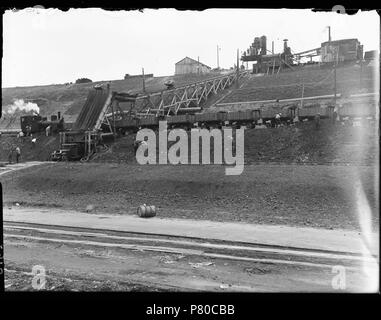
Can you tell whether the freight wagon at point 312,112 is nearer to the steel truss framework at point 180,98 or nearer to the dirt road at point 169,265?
the steel truss framework at point 180,98

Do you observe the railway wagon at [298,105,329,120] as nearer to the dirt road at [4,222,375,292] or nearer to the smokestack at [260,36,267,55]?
the dirt road at [4,222,375,292]

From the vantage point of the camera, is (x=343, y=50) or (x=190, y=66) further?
(x=190, y=66)

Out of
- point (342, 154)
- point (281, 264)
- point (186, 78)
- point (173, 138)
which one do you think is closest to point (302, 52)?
point (186, 78)

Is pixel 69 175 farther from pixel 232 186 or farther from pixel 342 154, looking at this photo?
pixel 342 154

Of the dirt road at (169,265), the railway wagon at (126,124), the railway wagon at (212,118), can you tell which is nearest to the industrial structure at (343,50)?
the railway wagon at (212,118)

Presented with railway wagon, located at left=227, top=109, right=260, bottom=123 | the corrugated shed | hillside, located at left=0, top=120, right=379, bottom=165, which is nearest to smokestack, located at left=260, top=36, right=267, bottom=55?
the corrugated shed

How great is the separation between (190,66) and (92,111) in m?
44.9

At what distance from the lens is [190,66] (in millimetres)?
76812

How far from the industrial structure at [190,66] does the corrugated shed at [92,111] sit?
4173 cm

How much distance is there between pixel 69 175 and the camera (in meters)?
24.4

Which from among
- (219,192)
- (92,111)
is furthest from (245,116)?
(92,111)

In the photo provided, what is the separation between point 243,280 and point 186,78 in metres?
60.6

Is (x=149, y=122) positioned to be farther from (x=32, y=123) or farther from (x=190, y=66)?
(x=190, y=66)

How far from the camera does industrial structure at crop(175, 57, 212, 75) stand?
76.2 metres
